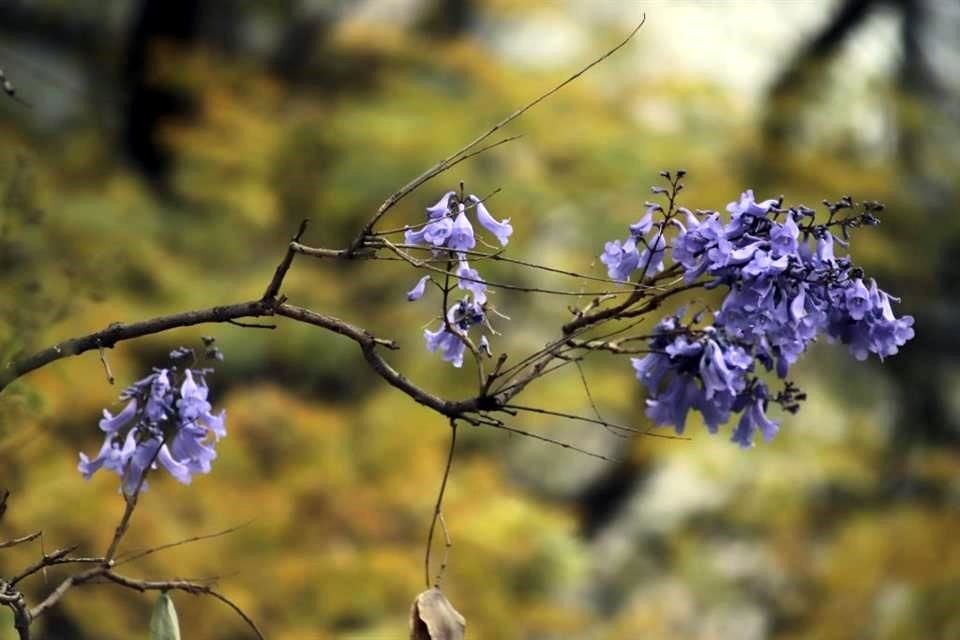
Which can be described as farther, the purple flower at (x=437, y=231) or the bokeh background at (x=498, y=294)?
the bokeh background at (x=498, y=294)

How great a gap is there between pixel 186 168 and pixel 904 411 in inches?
159

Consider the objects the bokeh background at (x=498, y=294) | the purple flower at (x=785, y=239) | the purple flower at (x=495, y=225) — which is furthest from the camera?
the bokeh background at (x=498, y=294)

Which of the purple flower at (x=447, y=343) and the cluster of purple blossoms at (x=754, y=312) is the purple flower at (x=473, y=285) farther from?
the cluster of purple blossoms at (x=754, y=312)

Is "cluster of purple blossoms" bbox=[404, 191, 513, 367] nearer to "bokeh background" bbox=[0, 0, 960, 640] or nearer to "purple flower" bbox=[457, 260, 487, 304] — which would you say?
"purple flower" bbox=[457, 260, 487, 304]

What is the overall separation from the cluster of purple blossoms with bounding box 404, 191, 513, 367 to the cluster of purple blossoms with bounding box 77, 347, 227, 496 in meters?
0.27

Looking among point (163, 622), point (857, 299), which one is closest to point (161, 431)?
point (163, 622)

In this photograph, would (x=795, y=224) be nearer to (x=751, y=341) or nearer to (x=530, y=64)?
(x=751, y=341)

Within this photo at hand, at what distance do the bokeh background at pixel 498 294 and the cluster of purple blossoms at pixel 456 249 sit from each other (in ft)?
8.39

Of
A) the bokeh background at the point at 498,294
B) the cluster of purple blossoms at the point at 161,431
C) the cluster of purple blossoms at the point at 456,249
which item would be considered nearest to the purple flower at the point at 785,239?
the cluster of purple blossoms at the point at 456,249

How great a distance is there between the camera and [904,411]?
6930 millimetres

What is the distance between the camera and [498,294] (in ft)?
19.8

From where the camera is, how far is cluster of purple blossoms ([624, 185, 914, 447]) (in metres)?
1.25

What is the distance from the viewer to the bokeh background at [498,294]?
4535mm

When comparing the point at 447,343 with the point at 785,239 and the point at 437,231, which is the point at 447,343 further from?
the point at 785,239
